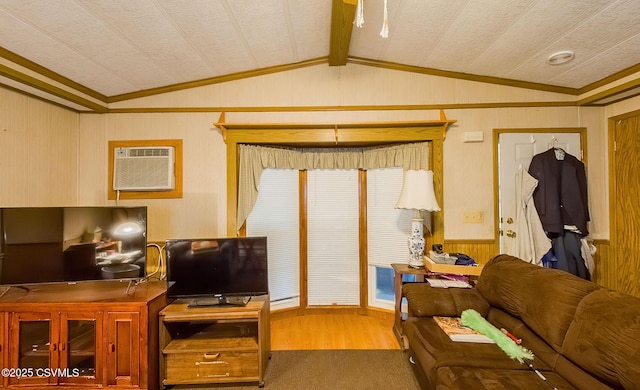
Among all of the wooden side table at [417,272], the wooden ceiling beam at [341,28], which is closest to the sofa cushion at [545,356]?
the wooden side table at [417,272]

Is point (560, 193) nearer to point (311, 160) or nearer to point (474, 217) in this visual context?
point (474, 217)

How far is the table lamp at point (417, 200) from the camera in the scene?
2666mm

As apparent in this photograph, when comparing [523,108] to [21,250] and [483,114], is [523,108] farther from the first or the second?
[21,250]

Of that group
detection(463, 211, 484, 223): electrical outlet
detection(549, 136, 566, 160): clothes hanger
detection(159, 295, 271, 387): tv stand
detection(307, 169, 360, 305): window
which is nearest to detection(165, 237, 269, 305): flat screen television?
detection(159, 295, 271, 387): tv stand

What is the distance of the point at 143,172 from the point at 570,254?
13.9ft

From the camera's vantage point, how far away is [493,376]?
1.48m

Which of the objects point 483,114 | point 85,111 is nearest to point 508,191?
point 483,114

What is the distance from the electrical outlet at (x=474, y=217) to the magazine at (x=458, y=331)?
116 cm

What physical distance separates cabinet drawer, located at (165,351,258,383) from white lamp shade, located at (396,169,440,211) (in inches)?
70.7

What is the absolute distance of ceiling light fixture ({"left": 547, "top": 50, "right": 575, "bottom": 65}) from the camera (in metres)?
2.34

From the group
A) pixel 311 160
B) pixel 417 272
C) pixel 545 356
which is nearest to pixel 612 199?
pixel 417 272

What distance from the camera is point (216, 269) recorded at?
2.29m

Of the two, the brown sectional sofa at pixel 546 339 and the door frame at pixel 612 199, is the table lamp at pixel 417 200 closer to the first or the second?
the brown sectional sofa at pixel 546 339

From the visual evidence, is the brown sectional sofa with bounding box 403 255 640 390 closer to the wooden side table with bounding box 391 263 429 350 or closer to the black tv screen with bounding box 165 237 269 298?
the wooden side table with bounding box 391 263 429 350
